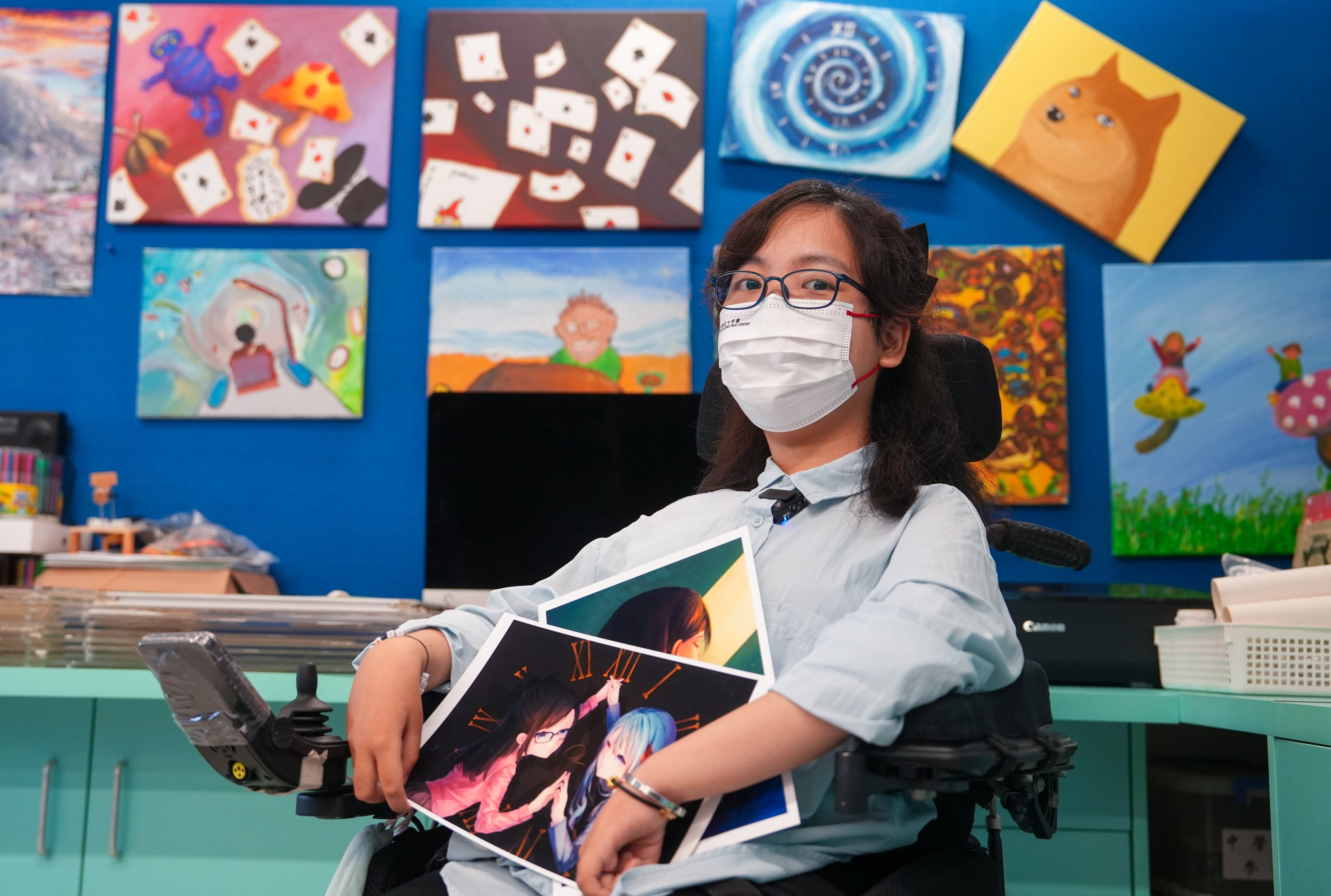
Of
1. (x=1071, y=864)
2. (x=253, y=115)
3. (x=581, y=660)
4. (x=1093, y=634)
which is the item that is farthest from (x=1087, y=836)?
(x=253, y=115)

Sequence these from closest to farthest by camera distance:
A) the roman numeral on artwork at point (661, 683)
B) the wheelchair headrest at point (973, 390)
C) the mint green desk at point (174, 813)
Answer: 1. the roman numeral on artwork at point (661, 683)
2. the wheelchair headrest at point (973, 390)
3. the mint green desk at point (174, 813)

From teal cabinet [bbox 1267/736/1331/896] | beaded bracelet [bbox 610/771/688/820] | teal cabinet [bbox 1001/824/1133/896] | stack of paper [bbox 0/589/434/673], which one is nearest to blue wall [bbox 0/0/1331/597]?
stack of paper [bbox 0/589/434/673]

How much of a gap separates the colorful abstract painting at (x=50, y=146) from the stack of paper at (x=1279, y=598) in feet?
7.03

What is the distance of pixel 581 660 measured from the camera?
94cm

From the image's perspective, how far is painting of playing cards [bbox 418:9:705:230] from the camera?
2129 mm

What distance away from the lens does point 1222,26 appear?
6.98 ft

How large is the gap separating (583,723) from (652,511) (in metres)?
0.93

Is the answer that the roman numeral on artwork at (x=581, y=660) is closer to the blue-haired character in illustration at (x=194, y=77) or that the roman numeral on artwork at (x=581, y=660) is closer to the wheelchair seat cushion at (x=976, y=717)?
the wheelchair seat cushion at (x=976, y=717)

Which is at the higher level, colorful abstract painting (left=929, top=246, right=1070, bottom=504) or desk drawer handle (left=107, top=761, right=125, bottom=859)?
colorful abstract painting (left=929, top=246, right=1070, bottom=504)

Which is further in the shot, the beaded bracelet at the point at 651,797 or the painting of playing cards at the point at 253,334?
the painting of playing cards at the point at 253,334

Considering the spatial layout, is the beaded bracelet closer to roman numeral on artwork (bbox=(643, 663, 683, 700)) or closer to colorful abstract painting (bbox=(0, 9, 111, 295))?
roman numeral on artwork (bbox=(643, 663, 683, 700))

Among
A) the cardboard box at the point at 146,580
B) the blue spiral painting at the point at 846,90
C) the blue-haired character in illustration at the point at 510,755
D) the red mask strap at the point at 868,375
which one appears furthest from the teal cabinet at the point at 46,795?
the blue spiral painting at the point at 846,90

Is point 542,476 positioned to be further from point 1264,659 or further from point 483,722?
point 1264,659

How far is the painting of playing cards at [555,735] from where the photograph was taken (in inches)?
33.1
